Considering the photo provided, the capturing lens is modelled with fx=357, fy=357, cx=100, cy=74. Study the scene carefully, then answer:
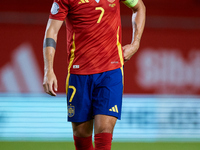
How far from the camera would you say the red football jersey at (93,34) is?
2.63 m

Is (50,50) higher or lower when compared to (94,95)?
higher

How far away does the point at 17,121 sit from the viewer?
508 cm

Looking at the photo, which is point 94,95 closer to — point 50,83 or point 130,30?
point 50,83

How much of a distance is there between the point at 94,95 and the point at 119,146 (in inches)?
85.2

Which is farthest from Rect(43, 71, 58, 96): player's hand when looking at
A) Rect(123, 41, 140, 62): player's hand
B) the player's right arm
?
Rect(123, 41, 140, 62): player's hand

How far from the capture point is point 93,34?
8.64 ft

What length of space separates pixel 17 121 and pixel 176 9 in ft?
9.25

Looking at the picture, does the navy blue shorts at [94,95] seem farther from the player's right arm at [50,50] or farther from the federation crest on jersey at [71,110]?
the player's right arm at [50,50]

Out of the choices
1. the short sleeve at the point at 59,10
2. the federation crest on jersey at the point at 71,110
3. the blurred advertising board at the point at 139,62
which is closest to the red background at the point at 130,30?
the blurred advertising board at the point at 139,62

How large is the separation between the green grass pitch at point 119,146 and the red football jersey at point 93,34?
6.85ft

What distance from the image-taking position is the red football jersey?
2.63 metres

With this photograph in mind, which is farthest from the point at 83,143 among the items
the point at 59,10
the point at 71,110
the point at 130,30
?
the point at 130,30

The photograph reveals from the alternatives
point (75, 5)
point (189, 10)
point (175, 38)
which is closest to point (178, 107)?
point (175, 38)

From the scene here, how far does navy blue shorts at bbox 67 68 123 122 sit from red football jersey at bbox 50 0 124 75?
0.19 ft
